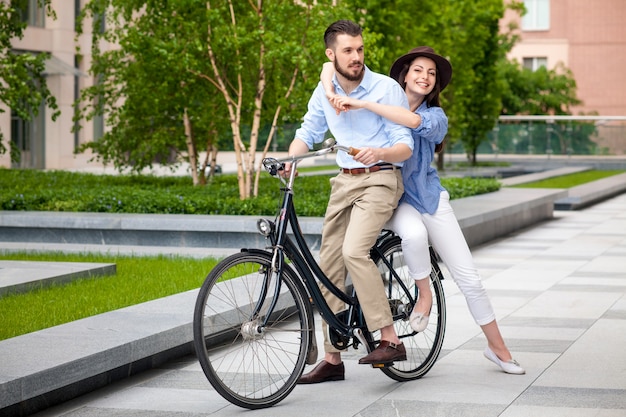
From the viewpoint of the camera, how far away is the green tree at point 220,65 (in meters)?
15.7

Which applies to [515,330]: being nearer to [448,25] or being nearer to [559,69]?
[448,25]

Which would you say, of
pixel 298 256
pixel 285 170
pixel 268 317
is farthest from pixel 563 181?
pixel 268 317

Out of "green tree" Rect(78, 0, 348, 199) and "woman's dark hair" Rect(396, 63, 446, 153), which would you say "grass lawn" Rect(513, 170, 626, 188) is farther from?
"woman's dark hair" Rect(396, 63, 446, 153)

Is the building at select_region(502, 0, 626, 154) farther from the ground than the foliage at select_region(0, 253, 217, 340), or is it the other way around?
the building at select_region(502, 0, 626, 154)

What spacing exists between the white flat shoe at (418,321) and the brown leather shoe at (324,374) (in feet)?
1.67

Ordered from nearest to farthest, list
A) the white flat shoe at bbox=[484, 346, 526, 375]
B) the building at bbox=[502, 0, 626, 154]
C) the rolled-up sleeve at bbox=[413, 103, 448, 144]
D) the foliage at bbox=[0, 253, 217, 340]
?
the rolled-up sleeve at bbox=[413, 103, 448, 144] < the white flat shoe at bbox=[484, 346, 526, 375] < the foliage at bbox=[0, 253, 217, 340] < the building at bbox=[502, 0, 626, 154]

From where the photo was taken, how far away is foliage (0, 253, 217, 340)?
8.06 m

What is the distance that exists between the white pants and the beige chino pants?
0.17 m

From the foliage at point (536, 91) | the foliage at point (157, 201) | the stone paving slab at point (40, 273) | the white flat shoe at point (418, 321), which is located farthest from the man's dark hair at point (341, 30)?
the foliage at point (536, 91)

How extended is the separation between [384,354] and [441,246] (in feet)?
2.59

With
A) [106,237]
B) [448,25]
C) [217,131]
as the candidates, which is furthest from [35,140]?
[106,237]

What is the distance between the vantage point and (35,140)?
39125mm

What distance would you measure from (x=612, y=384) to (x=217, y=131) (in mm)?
13295

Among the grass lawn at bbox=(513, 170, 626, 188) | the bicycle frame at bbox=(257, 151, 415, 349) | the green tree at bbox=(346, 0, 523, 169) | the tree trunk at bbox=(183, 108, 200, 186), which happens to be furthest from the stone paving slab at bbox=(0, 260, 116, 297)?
the green tree at bbox=(346, 0, 523, 169)
